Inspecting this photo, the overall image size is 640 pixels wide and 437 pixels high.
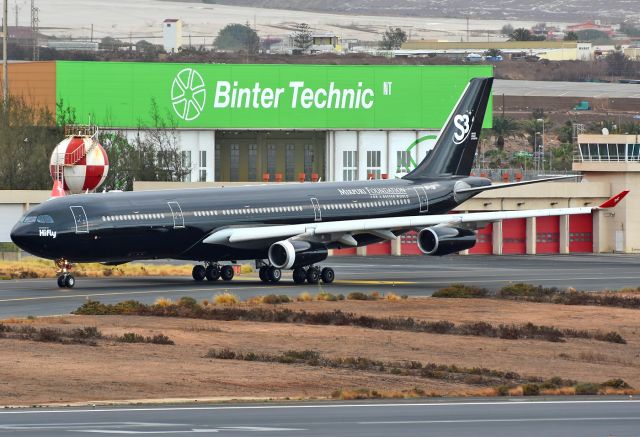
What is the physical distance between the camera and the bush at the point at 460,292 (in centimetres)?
6431

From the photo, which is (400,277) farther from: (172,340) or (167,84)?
(167,84)

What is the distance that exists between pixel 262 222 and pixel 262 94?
2379 inches

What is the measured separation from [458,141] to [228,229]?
16424mm

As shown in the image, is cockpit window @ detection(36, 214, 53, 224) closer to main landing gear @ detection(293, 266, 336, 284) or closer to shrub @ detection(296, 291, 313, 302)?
shrub @ detection(296, 291, 313, 302)

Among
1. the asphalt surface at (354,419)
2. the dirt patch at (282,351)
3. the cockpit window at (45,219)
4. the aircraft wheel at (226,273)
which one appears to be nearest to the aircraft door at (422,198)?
the aircraft wheel at (226,273)

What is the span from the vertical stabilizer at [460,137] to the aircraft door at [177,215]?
15912mm

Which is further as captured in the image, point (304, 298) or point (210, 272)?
point (210, 272)

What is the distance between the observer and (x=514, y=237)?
10362 cm

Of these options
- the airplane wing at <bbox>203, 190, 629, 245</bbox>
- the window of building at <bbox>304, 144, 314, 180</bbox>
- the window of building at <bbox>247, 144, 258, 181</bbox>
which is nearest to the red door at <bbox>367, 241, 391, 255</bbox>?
the airplane wing at <bbox>203, 190, 629, 245</bbox>

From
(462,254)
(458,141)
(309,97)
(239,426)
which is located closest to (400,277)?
(458,141)

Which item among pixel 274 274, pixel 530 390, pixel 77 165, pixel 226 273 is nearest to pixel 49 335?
pixel 530 390

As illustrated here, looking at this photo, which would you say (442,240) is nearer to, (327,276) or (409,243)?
(327,276)

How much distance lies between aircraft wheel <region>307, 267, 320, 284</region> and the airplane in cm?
5

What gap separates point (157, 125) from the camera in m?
122
